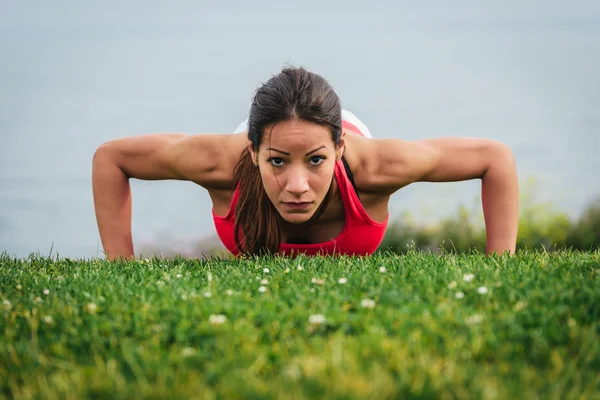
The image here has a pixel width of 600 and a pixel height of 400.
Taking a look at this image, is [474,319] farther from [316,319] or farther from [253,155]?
[253,155]

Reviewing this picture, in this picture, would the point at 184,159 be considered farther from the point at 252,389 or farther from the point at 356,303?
the point at 252,389

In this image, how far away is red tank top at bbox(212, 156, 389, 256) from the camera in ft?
21.4

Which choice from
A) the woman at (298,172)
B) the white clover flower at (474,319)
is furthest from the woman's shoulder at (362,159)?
the white clover flower at (474,319)

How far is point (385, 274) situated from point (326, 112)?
158 cm

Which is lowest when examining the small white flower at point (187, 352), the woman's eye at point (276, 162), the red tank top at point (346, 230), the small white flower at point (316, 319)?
the red tank top at point (346, 230)

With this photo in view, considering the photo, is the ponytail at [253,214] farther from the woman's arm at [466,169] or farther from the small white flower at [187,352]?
the small white flower at [187,352]

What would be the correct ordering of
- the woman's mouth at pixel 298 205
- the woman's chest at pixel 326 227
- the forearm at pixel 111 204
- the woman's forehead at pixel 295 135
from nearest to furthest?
the woman's forehead at pixel 295 135
the woman's mouth at pixel 298 205
the woman's chest at pixel 326 227
the forearm at pixel 111 204

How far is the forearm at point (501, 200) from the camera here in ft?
22.6

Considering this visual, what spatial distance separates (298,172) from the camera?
17.8ft

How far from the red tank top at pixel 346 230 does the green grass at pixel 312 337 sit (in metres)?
1.83

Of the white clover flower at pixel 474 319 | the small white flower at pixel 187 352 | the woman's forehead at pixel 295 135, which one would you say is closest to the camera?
the small white flower at pixel 187 352

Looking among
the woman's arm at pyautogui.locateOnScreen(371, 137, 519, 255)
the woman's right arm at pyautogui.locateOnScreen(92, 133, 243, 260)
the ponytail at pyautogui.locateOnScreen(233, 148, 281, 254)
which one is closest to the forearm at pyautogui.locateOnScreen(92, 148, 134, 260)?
the woman's right arm at pyautogui.locateOnScreen(92, 133, 243, 260)

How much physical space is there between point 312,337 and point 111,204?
4.59m

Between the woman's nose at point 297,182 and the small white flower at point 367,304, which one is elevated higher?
the woman's nose at point 297,182
